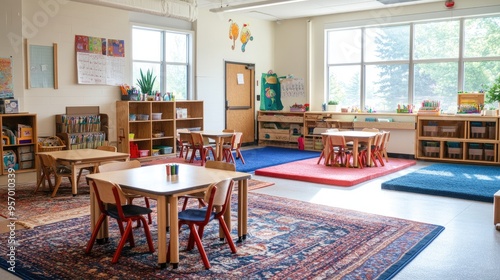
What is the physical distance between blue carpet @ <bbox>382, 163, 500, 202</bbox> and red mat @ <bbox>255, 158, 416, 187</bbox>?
509 mm

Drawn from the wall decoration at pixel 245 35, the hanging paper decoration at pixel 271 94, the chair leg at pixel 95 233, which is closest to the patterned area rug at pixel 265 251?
the chair leg at pixel 95 233

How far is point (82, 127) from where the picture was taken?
30.8ft

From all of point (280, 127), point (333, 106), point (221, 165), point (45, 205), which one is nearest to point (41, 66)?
point (45, 205)

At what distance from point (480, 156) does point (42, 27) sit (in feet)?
29.4

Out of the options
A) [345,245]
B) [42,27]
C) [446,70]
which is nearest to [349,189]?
[345,245]

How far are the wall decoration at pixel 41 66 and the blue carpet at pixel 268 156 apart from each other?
3.88 metres

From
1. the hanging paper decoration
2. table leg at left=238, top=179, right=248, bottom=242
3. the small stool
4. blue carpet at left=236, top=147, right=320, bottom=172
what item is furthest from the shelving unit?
the small stool

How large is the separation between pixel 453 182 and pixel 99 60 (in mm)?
6978

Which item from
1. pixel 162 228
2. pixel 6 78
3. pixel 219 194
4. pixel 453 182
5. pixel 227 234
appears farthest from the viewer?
pixel 6 78

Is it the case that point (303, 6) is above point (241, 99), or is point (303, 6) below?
above

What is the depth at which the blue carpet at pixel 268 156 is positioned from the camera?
31.6ft

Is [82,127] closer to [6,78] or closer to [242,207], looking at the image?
[6,78]

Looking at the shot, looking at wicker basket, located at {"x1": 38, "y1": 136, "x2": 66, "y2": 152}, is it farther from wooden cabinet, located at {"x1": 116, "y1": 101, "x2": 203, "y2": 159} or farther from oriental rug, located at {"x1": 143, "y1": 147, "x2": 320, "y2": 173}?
oriental rug, located at {"x1": 143, "y1": 147, "x2": 320, "y2": 173}

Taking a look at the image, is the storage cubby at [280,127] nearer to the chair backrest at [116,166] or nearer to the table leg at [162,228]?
the chair backrest at [116,166]
